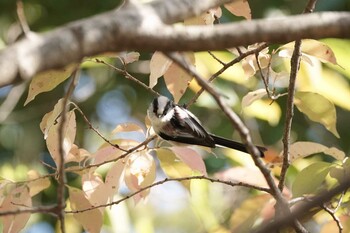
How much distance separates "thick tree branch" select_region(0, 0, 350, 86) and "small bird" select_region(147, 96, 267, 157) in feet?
1.84

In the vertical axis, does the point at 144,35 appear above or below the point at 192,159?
above

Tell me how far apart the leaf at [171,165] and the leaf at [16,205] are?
208mm

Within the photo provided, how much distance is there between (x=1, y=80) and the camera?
0.49 meters

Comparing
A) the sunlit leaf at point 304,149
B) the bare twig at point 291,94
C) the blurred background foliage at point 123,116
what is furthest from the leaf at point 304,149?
the blurred background foliage at point 123,116

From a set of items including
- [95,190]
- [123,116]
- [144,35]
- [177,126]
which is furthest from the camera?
[123,116]

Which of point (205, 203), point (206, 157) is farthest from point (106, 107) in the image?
point (205, 203)

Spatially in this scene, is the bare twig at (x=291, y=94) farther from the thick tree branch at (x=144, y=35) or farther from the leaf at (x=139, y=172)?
the thick tree branch at (x=144, y=35)

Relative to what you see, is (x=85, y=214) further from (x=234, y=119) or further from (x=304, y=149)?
(x=234, y=119)

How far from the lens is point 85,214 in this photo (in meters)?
1.09

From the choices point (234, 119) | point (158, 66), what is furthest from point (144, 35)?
point (158, 66)

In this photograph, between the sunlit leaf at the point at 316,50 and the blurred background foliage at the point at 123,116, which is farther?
the blurred background foliage at the point at 123,116

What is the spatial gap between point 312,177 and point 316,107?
4.5 inches

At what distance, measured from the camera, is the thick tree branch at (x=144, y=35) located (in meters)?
0.50

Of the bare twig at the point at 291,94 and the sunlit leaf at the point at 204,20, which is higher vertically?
the sunlit leaf at the point at 204,20
